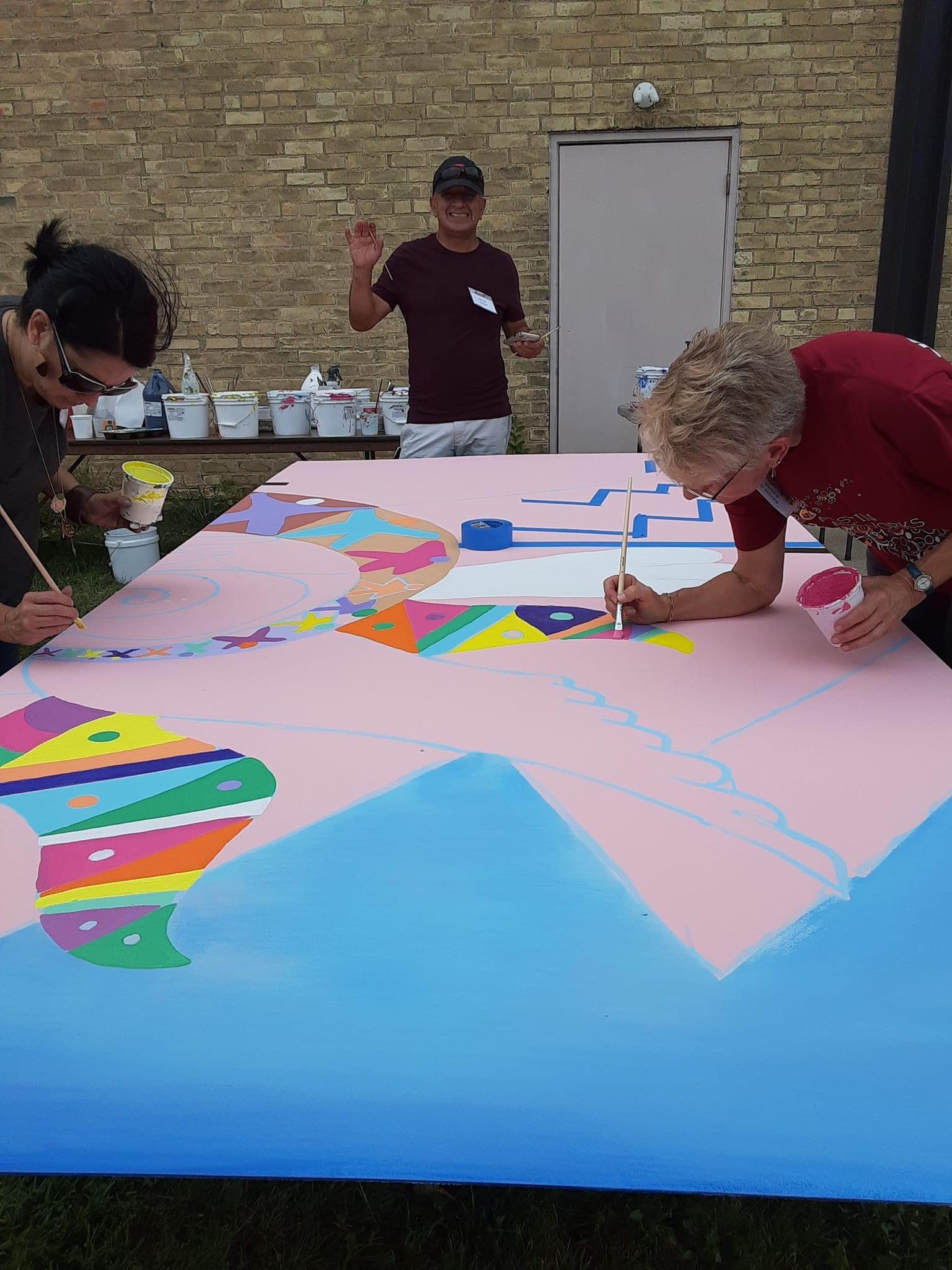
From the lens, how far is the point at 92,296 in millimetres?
1595

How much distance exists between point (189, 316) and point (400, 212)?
1482mm

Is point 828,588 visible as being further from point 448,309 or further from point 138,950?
point 448,309

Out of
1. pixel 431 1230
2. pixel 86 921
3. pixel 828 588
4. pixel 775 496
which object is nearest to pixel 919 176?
pixel 775 496

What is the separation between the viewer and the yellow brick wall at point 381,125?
5625 mm

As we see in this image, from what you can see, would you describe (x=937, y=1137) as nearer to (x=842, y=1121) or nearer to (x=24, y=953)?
(x=842, y=1121)

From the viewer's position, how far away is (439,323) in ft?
11.9

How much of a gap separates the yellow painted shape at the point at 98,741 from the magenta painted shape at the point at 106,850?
22cm

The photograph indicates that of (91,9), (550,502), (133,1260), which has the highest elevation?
(91,9)

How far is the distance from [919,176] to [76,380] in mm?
3252

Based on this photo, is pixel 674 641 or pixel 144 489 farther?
pixel 144 489

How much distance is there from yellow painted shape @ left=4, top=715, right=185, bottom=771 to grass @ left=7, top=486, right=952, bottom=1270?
84 cm

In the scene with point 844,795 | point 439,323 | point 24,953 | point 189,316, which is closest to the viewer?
point 24,953

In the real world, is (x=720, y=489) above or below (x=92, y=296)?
below

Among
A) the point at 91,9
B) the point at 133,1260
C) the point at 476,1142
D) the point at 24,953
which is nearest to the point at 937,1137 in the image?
the point at 476,1142
